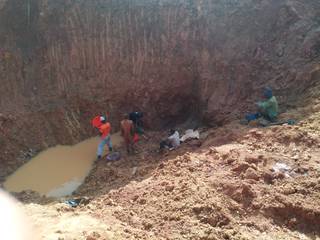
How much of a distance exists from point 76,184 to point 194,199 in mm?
3494

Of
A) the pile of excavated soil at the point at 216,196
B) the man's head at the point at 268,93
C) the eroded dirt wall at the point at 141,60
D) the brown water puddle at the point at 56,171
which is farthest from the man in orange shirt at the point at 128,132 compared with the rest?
the man's head at the point at 268,93

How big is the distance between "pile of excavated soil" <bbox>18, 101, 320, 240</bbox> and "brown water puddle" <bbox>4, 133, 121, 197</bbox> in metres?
0.66

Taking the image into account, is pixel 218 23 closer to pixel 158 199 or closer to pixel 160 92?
pixel 160 92

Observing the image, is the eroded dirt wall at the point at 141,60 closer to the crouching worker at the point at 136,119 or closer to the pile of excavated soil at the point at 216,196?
the crouching worker at the point at 136,119

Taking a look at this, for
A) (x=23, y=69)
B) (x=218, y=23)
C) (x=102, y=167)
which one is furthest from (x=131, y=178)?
(x=218, y=23)

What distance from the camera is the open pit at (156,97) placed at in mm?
6715

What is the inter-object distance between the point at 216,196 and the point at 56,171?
4.34 metres

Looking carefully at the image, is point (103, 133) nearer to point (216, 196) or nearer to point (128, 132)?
point (128, 132)

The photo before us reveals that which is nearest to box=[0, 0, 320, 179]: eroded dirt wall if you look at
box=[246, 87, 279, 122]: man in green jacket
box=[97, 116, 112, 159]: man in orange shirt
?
box=[246, 87, 279, 122]: man in green jacket

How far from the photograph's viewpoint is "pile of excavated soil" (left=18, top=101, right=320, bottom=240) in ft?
19.0

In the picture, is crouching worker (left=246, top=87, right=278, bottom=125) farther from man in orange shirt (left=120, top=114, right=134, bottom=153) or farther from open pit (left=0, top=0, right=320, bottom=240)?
man in orange shirt (left=120, top=114, right=134, bottom=153)

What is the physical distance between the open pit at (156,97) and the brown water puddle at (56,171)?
0.04 meters

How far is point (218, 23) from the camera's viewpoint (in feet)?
35.4

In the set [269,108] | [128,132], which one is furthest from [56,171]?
[269,108]
